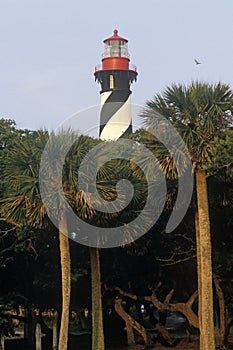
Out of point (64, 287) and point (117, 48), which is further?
point (117, 48)

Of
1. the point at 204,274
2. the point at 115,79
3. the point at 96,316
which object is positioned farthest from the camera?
the point at 115,79

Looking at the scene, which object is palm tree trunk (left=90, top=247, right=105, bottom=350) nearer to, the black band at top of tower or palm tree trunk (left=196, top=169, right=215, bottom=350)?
palm tree trunk (left=196, top=169, right=215, bottom=350)

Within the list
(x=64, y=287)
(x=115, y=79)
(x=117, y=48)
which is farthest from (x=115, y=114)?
(x=64, y=287)

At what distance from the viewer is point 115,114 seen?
1564 inches

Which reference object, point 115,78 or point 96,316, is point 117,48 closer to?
point 115,78

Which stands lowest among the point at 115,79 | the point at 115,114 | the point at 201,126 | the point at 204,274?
the point at 204,274

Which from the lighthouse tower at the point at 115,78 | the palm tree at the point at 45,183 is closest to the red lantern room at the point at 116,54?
the lighthouse tower at the point at 115,78

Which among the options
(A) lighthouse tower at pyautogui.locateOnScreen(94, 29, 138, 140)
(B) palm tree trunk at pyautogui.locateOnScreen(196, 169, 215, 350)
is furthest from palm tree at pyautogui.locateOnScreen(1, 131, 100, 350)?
(A) lighthouse tower at pyautogui.locateOnScreen(94, 29, 138, 140)

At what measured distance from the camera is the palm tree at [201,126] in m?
17.7

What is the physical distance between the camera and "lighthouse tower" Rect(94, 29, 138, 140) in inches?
1575

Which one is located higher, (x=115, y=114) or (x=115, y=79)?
(x=115, y=79)

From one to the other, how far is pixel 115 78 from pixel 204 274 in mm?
24279

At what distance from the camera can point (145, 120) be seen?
1848 cm

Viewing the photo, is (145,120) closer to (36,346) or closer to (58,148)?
(58,148)
